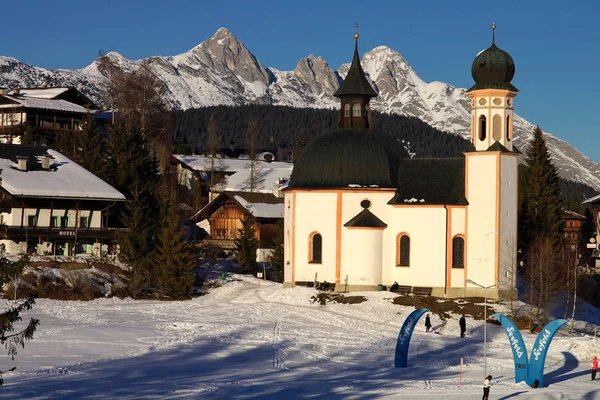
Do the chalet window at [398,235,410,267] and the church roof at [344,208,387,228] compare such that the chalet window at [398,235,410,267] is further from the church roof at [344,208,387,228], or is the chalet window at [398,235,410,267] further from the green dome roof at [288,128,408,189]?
the green dome roof at [288,128,408,189]

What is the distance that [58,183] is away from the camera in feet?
240

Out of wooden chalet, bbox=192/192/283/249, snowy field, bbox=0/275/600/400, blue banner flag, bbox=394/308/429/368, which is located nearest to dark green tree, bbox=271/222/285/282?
snowy field, bbox=0/275/600/400

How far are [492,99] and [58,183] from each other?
28.0 meters

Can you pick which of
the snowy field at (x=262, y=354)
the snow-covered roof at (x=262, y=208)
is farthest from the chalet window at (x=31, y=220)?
the snow-covered roof at (x=262, y=208)

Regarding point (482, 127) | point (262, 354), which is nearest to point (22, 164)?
point (482, 127)

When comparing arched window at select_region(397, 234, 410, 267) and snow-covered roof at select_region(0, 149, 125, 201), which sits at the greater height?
snow-covered roof at select_region(0, 149, 125, 201)

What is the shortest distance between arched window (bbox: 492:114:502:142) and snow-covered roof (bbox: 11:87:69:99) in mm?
57159

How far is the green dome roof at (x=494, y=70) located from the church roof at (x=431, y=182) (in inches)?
181

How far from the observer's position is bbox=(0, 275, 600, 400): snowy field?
134 ft

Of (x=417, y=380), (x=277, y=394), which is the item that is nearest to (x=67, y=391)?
(x=277, y=394)

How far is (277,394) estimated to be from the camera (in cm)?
4006

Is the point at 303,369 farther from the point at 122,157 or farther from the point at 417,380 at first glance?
the point at 122,157

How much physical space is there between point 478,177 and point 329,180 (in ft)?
28.6

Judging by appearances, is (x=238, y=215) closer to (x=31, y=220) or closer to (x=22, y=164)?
(x=22, y=164)
